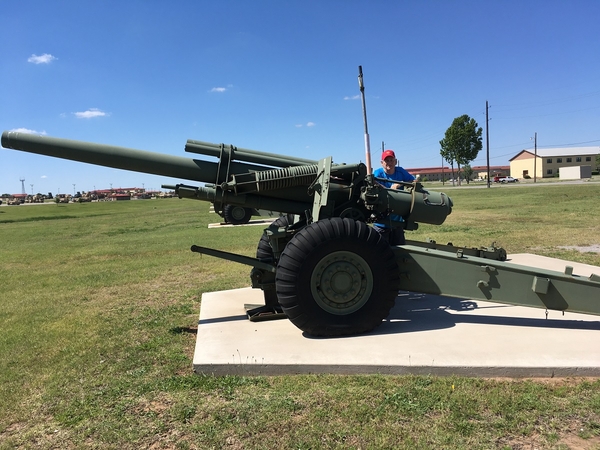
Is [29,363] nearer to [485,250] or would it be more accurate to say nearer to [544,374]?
[544,374]

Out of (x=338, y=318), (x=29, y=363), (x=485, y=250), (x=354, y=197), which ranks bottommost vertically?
(x=29, y=363)

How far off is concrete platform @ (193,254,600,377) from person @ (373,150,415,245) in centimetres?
83

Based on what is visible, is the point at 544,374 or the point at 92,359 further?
the point at 92,359

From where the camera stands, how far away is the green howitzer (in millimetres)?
4090

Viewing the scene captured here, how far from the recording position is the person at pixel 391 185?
5020 millimetres

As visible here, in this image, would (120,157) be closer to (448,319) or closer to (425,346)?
(425,346)

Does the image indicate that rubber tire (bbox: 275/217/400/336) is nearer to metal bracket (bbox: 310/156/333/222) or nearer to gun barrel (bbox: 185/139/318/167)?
metal bracket (bbox: 310/156/333/222)

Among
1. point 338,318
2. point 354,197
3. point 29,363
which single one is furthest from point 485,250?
point 29,363

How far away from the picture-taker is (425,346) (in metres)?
3.95

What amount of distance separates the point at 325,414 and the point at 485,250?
Answer: 3.41m

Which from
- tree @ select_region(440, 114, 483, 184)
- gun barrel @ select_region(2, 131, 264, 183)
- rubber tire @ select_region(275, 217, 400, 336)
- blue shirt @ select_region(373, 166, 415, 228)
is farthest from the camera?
tree @ select_region(440, 114, 483, 184)

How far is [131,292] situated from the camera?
7.13m

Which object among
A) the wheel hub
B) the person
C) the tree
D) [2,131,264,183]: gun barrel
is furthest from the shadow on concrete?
the tree

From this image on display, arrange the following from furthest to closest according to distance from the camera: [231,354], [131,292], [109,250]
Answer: [109,250] → [131,292] → [231,354]
